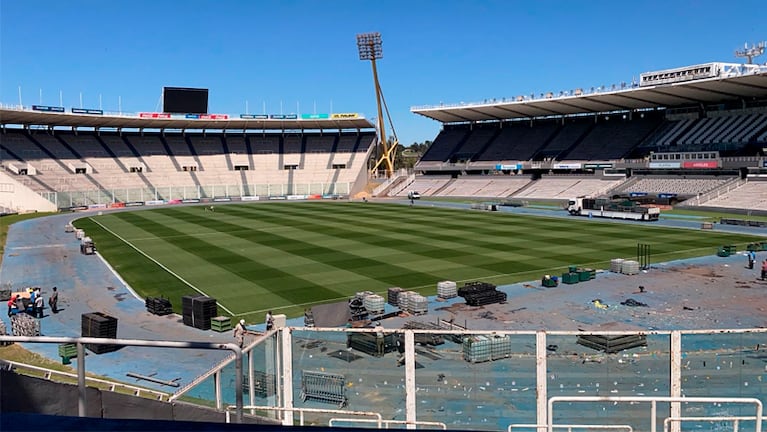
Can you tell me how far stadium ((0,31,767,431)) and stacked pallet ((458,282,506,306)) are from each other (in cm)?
9

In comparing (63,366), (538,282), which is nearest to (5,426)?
(63,366)

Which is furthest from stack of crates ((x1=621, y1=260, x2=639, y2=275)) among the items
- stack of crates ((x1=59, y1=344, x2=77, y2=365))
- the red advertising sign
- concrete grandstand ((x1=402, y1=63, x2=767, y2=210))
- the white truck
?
the red advertising sign

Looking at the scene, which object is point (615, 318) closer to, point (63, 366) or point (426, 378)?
point (426, 378)

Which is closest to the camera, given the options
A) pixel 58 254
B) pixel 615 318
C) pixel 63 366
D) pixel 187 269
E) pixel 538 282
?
pixel 63 366

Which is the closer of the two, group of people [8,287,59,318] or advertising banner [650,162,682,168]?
group of people [8,287,59,318]

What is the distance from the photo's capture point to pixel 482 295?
Result: 26.6 meters

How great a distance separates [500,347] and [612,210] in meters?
54.7

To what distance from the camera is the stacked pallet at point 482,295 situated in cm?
2652

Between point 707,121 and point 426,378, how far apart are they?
277ft

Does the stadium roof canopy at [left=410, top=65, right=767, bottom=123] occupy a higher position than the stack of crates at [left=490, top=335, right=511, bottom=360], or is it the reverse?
the stadium roof canopy at [left=410, top=65, right=767, bottom=123]

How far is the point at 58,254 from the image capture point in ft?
142

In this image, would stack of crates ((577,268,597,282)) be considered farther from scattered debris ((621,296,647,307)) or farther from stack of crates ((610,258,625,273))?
scattered debris ((621,296,647,307))

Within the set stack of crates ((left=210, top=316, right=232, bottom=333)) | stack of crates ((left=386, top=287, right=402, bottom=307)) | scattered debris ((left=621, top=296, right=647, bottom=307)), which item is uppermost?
stack of crates ((left=386, top=287, right=402, bottom=307))

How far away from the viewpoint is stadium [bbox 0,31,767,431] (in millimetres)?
9938
